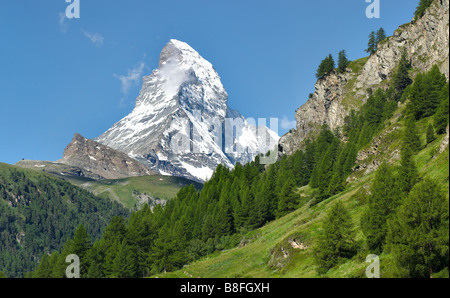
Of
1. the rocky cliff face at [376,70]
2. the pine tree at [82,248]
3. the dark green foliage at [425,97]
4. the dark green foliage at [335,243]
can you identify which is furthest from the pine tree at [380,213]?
the rocky cliff face at [376,70]

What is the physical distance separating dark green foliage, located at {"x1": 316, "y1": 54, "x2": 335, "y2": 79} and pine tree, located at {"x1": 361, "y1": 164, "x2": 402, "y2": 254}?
497 ft

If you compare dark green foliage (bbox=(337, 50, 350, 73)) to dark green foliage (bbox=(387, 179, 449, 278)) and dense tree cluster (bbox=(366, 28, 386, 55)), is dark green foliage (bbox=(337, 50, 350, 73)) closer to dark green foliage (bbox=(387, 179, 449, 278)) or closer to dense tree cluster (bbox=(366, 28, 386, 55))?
dense tree cluster (bbox=(366, 28, 386, 55))

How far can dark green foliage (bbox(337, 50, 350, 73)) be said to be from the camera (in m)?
187

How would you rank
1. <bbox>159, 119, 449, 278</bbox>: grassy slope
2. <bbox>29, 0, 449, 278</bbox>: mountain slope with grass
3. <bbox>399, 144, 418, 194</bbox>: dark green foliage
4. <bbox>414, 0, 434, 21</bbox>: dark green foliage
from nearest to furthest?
1. <bbox>29, 0, 449, 278</bbox>: mountain slope with grass
2. <bbox>159, 119, 449, 278</bbox>: grassy slope
3. <bbox>399, 144, 418, 194</bbox>: dark green foliage
4. <bbox>414, 0, 434, 21</bbox>: dark green foliage

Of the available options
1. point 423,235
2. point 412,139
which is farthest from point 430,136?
point 423,235

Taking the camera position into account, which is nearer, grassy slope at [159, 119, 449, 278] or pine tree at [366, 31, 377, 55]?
grassy slope at [159, 119, 449, 278]

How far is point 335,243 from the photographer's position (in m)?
47.6

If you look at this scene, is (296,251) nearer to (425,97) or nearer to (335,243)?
(335,243)

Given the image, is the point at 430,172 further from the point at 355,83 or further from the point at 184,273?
the point at 355,83

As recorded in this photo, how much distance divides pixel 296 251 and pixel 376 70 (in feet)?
432

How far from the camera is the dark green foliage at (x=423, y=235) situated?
32750 mm

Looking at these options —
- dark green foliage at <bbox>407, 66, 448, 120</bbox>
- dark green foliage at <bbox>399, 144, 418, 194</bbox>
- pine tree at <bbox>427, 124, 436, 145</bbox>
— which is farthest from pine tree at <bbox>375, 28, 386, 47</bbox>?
dark green foliage at <bbox>399, 144, 418, 194</bbox>

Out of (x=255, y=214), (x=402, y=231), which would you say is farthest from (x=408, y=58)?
(x=402, y=231)
